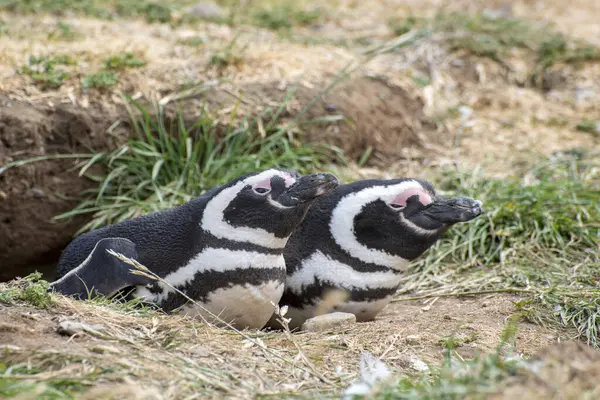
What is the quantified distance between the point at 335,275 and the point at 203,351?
1.15m

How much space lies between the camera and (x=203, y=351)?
2.81 meters

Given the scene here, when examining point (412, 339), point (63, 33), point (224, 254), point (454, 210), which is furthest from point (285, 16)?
point (412, 339)

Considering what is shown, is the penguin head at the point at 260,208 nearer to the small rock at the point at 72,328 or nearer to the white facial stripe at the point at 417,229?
the white facial stripe at the point at 417,229

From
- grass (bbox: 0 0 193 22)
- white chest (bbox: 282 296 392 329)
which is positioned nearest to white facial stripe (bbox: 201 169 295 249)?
white chest (bbox: 282 296 392 329)

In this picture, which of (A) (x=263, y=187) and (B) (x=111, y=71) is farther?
(B) (x=111, y=71)

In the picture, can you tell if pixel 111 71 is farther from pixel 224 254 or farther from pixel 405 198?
pixel 405 198

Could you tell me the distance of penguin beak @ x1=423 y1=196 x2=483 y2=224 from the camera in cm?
373

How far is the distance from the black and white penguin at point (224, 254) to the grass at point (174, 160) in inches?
53.7

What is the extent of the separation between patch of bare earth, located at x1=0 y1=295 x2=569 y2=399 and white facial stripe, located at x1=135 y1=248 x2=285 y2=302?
10.6 inches

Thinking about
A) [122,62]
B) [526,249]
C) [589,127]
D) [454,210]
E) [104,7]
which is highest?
[104,7]

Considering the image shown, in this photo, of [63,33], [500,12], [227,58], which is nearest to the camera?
[227,58]

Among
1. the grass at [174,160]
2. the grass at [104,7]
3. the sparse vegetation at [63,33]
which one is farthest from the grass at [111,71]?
the grass at [104,7]

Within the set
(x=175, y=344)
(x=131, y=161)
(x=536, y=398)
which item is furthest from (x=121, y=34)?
(x=536, y=398)

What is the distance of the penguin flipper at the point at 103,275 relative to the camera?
3.42 meters
